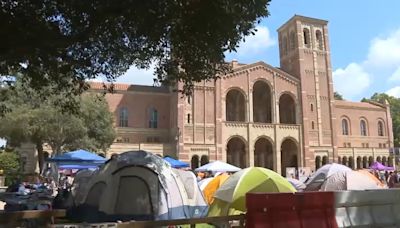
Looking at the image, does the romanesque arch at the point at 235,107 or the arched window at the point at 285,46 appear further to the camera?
the arched window at the point at 285,46

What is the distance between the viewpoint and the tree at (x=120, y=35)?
739 centimetres

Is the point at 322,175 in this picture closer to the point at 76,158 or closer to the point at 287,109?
the point at 76,158

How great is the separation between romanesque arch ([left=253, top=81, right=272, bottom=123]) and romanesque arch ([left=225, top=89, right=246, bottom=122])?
191cm

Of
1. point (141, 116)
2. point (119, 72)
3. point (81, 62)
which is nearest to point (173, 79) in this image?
point (119, 72)

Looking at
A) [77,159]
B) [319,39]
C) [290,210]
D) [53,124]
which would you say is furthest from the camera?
[319,39]

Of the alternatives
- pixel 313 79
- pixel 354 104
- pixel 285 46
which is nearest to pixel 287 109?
pixel 313 79

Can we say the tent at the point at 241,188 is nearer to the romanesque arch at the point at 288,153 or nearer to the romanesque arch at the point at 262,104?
the romanesque arch at the point at 288,153

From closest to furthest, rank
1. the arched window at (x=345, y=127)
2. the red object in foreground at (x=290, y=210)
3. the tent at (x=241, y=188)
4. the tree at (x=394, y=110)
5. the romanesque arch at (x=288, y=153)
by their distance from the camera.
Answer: the red object in foreground at (x=290, y=210), the tent at (x=241, y=188), the romanesque arch at (x=288, y=153), the arched window at (x=345, y=127), the tree at (x=394, y=110)

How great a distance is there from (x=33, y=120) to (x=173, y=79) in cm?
2138

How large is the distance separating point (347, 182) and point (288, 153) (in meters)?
35.0

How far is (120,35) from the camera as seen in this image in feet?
28.3

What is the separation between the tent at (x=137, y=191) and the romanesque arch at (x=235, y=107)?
1492 inches

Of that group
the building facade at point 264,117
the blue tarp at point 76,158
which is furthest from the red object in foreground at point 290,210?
the building facade at point 264,117

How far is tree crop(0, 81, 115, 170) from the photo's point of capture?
28.5 metres
